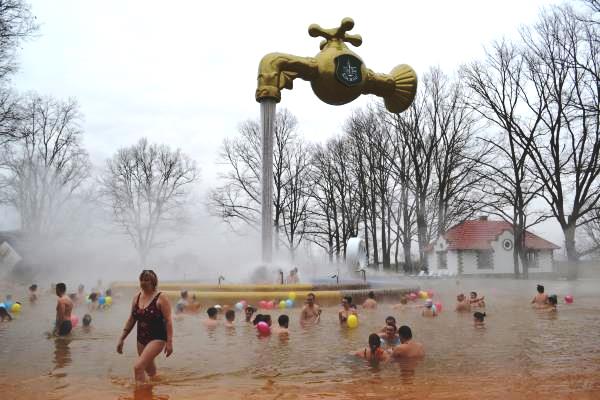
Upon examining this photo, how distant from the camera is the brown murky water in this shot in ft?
18.6

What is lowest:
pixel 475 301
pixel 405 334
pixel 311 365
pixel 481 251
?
pixel 311 365

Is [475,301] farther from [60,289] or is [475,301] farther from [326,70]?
[60,289]

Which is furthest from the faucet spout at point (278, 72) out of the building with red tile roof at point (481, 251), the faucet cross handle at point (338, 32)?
the building with red tile roof at point (481, 251)

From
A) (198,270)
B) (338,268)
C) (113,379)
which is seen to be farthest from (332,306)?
(338,268)

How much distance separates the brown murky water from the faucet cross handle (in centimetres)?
1198

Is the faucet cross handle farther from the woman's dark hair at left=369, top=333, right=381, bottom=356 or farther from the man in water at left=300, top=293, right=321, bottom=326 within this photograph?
the woman's dark hair at left=369, top=333, right=381, bottom=356

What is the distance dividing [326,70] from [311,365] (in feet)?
45.6

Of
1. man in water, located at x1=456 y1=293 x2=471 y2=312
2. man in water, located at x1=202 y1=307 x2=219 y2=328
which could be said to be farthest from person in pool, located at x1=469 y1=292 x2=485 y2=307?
man in water, located at x1=202 y1=307 x2=219 y2=328

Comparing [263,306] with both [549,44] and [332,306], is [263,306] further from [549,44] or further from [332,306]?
[549,44]

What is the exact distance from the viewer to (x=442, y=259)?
4700 cm

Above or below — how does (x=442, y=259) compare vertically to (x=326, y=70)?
below

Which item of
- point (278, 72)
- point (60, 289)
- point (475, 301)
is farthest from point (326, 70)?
point (60, 289)

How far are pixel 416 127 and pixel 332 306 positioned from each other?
2412 cm

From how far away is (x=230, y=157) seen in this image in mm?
41938
